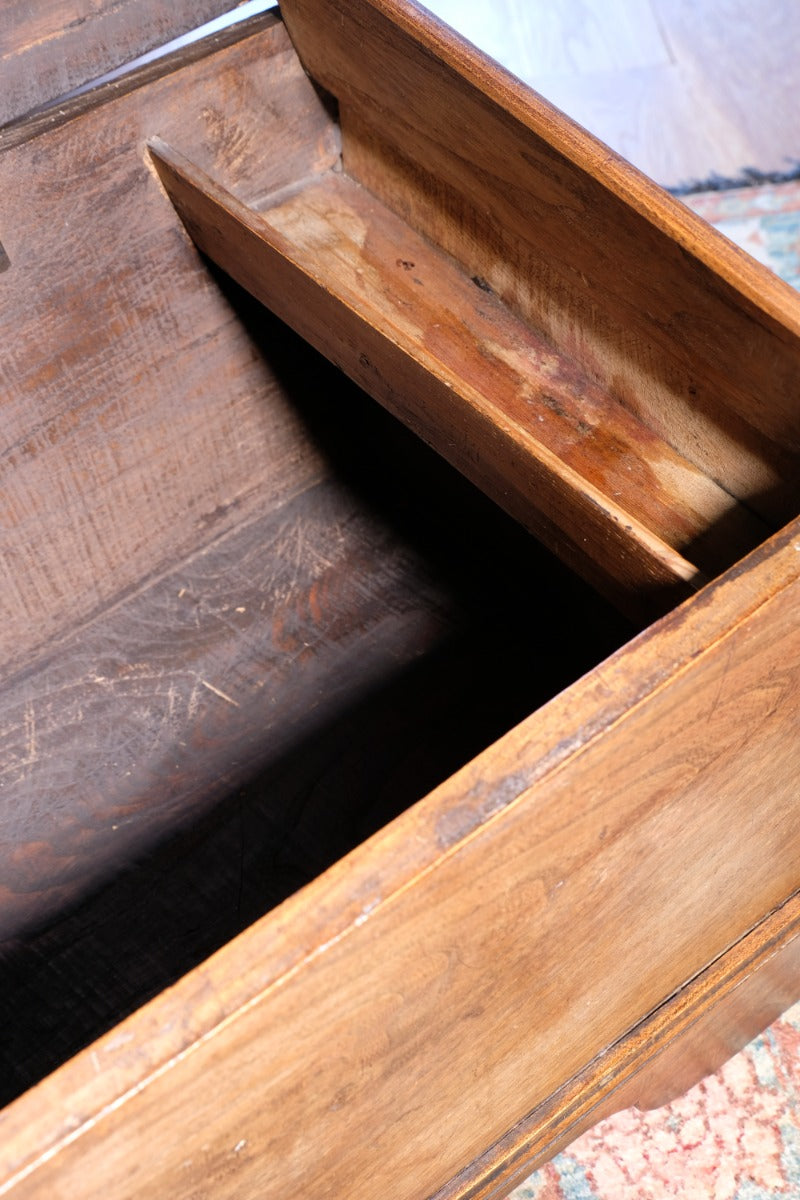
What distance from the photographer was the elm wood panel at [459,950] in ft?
2.48

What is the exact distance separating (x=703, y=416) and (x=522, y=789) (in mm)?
510

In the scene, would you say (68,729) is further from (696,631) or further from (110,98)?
(696,631)

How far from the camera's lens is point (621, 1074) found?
1.26 metres

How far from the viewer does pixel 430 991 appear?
902mm

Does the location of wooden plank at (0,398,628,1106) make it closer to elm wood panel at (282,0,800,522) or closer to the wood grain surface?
elm wood panel at (282,0,800,522)

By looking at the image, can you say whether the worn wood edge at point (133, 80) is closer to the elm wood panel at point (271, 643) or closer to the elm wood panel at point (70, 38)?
the elm wood panel at point (70, 38)

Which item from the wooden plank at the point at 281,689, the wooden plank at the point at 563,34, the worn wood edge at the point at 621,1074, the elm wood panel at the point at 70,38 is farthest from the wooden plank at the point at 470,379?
the wooden plank at the point at 563,34

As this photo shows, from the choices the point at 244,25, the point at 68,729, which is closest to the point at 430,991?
the point at 68,729

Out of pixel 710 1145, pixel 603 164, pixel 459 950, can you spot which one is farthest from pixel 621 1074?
pixel 603 164

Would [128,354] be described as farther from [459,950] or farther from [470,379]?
[459,950]

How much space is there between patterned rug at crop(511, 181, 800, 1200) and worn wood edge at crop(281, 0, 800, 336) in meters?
0.85

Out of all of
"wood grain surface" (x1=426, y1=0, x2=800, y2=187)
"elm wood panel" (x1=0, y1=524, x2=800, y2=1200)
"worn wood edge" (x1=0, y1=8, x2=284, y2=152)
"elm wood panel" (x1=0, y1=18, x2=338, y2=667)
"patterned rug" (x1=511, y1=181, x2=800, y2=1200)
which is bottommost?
"patterned rug" (x1=511, y1=181, x2=800, y2=1200)

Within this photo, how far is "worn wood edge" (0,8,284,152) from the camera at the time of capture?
1310mm

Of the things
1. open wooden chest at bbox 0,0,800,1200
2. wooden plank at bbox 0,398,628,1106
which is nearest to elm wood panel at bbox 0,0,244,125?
open wooden chest at bbox 0,0,800,1200
